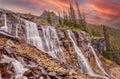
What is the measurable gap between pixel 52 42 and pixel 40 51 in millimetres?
23528

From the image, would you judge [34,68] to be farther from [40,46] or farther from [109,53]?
[109,53]

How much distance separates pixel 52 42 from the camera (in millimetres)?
62281

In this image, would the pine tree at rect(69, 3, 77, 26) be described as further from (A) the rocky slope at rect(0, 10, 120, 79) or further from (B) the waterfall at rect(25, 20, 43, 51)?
(B) the waterfall at rect(25, 20, 43, 51)

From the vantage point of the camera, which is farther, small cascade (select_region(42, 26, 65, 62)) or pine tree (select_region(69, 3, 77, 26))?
pine tree (select_region(69, 3, 77, 26))

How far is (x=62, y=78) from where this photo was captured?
3036cm

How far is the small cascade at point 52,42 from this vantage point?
58.9 metres

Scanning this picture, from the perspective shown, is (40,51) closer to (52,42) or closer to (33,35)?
(33,35)

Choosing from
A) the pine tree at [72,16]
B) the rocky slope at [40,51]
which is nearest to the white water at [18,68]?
the rocky slope at [40,51]

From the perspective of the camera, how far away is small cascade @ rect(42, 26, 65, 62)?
58.9 meters

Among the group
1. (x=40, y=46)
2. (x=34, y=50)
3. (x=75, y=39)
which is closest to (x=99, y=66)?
(x=75, y=39)

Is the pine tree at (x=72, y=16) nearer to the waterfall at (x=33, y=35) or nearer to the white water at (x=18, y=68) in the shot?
the waterfall at (x=33, y=35)

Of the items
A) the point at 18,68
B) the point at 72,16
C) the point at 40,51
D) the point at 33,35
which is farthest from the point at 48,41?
the point at 72,16

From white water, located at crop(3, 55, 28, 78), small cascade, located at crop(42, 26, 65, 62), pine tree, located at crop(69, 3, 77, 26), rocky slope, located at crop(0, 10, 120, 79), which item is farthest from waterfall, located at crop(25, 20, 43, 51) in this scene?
pine tree, located at crop(69, 3, 77, 26)

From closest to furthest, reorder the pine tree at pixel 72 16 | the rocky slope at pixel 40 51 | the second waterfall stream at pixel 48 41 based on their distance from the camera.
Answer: the rocky slope at pixel 40 51 < the second waterfall stream at pixel 48 41 < the pine tree at pixel 72 16
